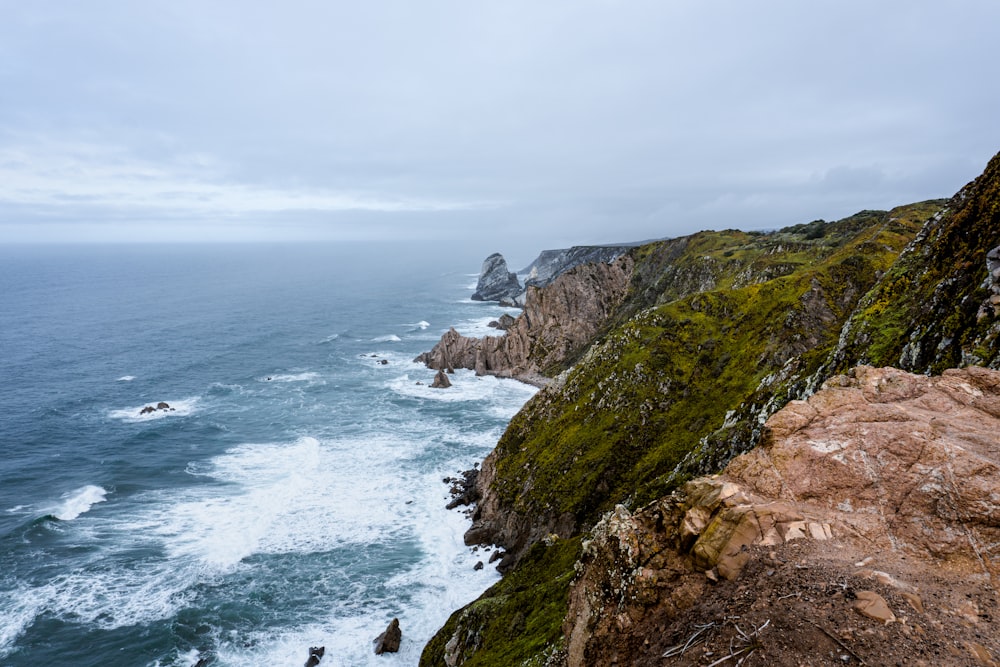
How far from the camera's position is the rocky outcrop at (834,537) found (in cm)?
888

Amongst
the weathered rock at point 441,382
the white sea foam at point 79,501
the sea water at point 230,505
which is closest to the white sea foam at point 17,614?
the sea water at point 230,505

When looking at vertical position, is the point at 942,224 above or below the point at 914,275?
above

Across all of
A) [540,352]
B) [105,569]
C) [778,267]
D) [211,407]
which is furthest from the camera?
[540,352]

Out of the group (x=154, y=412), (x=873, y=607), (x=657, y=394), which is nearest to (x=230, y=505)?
(x=154, y=412)

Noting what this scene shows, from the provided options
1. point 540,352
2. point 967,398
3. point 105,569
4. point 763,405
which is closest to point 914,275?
point 763,405

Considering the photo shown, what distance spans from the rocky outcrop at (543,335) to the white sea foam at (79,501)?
62.1 m

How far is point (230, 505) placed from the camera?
5422 centimetres

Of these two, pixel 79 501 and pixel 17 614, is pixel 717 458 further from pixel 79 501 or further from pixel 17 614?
pixel 79 501

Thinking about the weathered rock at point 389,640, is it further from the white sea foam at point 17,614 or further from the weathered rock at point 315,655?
the white sea foam at point 17,614

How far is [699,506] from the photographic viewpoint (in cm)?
1231

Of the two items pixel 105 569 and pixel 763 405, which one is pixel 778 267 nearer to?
pixel 763 405

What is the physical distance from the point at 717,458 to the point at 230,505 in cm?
5060

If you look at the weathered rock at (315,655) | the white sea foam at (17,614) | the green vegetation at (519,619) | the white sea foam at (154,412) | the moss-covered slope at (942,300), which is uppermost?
the moss-covered slope at (942,300)

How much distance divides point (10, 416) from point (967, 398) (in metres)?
111
